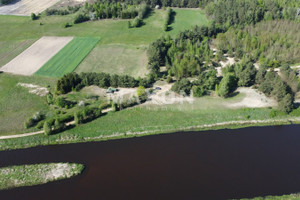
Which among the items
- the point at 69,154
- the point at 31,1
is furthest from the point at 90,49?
the point at 31,1

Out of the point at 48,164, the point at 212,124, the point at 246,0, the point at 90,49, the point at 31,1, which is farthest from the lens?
the point at 31,1

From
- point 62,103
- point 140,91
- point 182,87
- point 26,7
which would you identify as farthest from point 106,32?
point 26,7

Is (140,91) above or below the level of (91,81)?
below

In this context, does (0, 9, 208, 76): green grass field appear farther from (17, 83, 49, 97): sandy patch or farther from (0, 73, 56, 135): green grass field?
(17, 83, 49, 97): sandy patch

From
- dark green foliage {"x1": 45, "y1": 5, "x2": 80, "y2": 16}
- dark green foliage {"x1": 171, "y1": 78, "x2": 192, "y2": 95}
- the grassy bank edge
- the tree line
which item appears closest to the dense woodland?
the tree line

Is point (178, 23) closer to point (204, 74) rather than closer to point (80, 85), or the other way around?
point (204, 74)

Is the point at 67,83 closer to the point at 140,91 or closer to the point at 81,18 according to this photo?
the point at 140,91

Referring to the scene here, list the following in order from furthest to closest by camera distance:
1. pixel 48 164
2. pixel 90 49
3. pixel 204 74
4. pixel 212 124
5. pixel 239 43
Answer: pixel 90 49
pixel 239 43
pixel 204 74
pixel 212 124
pixel 48 164
